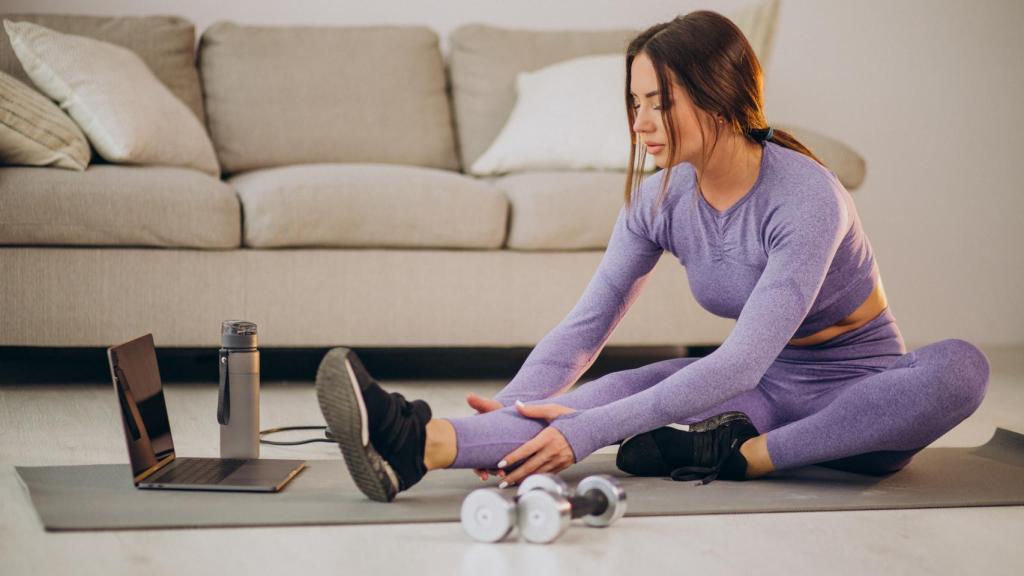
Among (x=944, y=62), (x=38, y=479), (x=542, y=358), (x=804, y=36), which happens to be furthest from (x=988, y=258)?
(x=38, y=479)

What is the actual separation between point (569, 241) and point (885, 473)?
1169 mm

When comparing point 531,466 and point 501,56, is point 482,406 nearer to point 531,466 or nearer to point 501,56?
point 531,466

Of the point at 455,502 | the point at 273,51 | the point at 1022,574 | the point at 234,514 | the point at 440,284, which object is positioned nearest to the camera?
the point at 1022,574

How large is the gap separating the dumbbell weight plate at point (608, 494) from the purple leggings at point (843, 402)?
0.57 feet

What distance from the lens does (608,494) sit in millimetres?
1476

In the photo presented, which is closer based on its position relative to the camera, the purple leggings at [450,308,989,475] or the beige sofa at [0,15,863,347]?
the purple leggings at [450,308,989,475]

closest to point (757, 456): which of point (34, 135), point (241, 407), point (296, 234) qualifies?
point (241, 407)

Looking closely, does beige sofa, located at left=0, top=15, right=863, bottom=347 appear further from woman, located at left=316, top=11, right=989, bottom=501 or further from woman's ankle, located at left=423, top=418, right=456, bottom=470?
woman's ankle, located at left=423, top=418, right=456, bottom=470

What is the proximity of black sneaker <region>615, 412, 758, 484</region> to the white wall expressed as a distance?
97.4 inches

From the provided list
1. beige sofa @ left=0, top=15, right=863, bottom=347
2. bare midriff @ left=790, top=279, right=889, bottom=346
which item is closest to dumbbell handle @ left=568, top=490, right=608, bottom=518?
bare midriff @ left=790, top=279, right=889, bottom=346

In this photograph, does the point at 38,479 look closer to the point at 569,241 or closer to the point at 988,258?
the point at 569,241

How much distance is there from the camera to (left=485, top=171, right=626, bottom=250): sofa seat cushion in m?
2.83

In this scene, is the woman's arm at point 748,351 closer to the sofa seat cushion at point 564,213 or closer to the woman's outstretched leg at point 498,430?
the woman's outstretched leg at point 498,430

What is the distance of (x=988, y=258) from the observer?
414 centimetres
